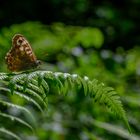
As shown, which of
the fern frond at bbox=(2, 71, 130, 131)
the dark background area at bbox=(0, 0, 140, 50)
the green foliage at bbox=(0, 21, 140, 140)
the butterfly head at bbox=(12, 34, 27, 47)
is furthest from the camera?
the dark background area at bbox=(0, 0, 140, 50)

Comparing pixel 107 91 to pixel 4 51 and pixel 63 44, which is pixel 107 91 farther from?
pixel 63 44

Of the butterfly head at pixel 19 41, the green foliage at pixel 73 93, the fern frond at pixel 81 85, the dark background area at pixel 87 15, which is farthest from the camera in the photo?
the dark background area at pixel 87 15

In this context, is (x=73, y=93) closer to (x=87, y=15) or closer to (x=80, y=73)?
(x=80, y=73)

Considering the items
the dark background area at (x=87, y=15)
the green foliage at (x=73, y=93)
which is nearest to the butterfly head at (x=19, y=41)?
the green foliage at (x=73, y=93)

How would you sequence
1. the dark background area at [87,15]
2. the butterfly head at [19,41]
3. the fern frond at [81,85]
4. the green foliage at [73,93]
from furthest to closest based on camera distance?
the dark background area at [87,15] < the green foliage at [73,93] < the butterfly head at [19,41] < the fern frond at [81,85]

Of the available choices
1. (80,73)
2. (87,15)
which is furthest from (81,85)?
(87,15)

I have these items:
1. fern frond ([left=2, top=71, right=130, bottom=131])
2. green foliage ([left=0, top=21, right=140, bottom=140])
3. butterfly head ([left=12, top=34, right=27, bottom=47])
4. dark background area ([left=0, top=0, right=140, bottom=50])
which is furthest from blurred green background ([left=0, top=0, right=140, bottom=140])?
dark background area ([left=0, top=0, right=140, bottom=50])

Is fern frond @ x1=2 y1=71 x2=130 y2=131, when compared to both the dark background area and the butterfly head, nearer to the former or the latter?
the butterfly head

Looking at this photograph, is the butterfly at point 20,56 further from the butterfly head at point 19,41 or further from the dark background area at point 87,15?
the dark background area at point 87,15
